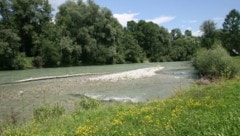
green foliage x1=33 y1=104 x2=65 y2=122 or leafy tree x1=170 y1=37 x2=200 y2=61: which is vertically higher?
leafy tree x1=170 y1=37 x2=200 y2=61

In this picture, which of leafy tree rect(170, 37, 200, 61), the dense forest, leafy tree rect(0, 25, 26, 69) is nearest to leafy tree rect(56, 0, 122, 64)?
the dense forest

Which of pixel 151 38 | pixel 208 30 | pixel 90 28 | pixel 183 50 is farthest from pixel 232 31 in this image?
pixel 90 28

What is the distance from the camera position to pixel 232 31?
104m

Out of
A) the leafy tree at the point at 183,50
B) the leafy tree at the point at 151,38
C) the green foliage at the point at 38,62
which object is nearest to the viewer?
the green foliage at the point at 38,62

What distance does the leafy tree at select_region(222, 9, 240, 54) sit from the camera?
336 feet

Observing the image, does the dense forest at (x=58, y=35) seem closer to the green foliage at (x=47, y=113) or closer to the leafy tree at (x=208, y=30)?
the leafy tree at (x=208, y=30)

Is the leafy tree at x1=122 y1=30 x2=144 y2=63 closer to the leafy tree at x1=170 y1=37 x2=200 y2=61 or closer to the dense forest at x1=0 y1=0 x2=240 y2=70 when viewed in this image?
the dense forest at x1=0 y1=0 x2=240 y2=70

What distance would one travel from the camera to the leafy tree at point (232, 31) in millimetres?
102562

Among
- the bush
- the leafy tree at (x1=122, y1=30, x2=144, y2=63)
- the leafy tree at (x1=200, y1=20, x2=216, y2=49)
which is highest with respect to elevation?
the leafy tree at (x1=200, y1=20, x2=216, y2=49)

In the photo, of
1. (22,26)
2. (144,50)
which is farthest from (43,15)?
(144,50)

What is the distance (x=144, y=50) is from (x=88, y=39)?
44963 millimetres

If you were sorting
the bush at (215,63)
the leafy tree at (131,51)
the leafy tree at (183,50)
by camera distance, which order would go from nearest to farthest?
the bush at (215,63) < the leafy tree at (131,51) < the leafy tree at (183,50)

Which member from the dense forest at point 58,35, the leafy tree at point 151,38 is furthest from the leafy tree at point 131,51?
the leafy tree at point 151,38

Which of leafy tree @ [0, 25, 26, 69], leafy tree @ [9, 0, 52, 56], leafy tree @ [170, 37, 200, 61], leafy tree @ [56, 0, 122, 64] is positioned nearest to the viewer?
leafy tree @ [0, 25, 26, 69]
